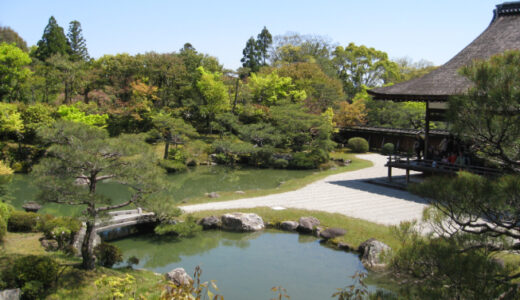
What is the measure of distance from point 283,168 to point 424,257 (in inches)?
576

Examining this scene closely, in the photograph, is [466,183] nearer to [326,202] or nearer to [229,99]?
[326,202]

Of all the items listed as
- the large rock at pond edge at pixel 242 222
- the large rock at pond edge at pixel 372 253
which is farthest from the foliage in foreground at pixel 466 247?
the large rock at pond edge at pixel 242 222

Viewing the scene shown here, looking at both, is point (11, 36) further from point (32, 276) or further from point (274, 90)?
point (32, 276)

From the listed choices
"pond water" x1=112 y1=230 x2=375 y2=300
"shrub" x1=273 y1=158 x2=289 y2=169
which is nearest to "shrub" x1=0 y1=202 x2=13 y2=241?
"pond water" x1=112 y1=230 x2=375 y2=300

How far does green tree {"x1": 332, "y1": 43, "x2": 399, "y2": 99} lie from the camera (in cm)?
3447

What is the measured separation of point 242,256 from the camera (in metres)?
7.08

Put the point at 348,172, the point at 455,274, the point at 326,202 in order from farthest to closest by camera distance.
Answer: the point at 348,172 → the point at 326,202 → the point at 455,274

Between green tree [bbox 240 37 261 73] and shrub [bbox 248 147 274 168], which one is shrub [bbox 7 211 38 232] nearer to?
shrub [bbox 248 147 274 168]

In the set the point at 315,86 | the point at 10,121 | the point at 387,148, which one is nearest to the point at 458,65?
the point at 387,148

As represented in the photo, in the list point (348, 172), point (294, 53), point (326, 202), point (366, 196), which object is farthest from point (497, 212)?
point (294, 53)

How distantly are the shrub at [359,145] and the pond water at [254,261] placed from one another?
48.6 feet

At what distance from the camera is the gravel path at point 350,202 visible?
9177 millimetres

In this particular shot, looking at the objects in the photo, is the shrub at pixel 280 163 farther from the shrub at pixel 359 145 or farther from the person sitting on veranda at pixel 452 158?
the person sitting on veranda at pixel 452 158

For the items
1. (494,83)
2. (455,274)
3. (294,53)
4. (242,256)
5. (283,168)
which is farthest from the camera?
(294,53)
